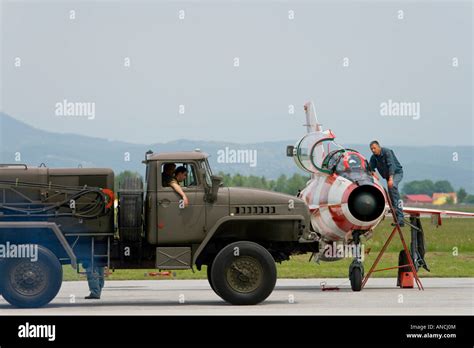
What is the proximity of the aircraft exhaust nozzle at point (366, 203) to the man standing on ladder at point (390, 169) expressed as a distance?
3.27ft

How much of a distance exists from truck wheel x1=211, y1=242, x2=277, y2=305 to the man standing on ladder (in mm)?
5528

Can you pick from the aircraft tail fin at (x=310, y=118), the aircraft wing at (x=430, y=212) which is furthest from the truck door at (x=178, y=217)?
the aircraft tail fin at (x=310, y=118)

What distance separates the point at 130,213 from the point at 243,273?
87.2 inches

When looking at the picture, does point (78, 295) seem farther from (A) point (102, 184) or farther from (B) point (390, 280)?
(B) point (390, 280)

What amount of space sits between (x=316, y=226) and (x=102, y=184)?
680 cm

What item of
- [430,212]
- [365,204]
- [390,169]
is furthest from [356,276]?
[430,212]

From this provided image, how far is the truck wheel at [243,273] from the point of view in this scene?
18.8m

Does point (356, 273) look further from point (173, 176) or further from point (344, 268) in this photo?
point (344, 268)

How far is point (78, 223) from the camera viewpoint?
62.8 ft

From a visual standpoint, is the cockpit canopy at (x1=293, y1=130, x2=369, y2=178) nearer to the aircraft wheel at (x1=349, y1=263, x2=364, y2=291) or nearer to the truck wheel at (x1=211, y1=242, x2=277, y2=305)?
the aircraft wheel at (x1=349, y1=263, x2=364, y2=291)

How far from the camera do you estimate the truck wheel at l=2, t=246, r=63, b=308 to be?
18.5 m

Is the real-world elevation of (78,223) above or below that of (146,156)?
below

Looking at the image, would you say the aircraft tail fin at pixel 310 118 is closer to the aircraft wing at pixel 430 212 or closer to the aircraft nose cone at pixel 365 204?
the aircraft wing at pixel 430 212
